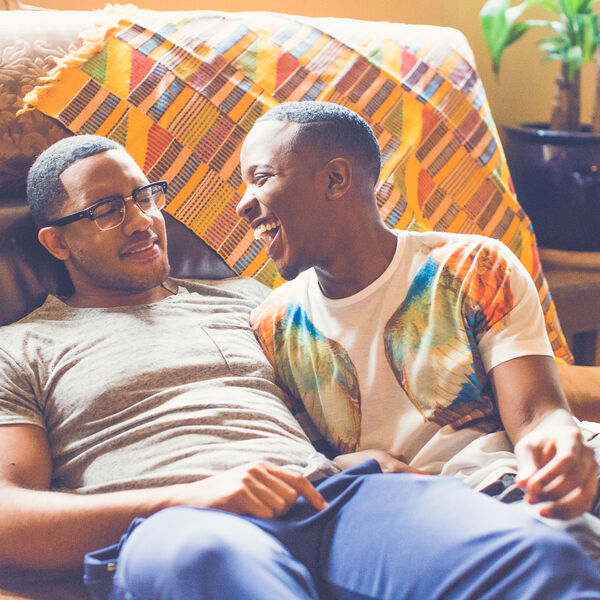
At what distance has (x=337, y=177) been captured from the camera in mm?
1273

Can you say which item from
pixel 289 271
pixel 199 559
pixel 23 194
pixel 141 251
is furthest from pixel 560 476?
pixel 23 194

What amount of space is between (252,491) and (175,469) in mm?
168

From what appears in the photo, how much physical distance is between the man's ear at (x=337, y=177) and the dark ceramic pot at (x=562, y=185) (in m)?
1.16

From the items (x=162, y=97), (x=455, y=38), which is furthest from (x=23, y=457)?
(x=455, y=38)

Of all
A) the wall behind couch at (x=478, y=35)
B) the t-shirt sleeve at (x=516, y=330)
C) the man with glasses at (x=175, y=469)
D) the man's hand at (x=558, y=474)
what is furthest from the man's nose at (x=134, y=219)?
the wall behind couch at (x=478, y=35)

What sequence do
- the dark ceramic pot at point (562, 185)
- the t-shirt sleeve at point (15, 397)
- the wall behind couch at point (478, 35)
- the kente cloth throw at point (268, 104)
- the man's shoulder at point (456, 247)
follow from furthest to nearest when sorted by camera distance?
1. the wall behind couch at point (478, 35)
2. the dark ceramic pot at point (562, 185)
3. the kente cloth throw at point (268, 104)
4. the man's shoulder at point (456, 247)
5. the t-shirt sleeve at point (15, 397)

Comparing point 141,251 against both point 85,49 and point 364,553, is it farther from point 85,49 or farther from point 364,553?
point 364,553

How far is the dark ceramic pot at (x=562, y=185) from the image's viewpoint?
218 centimetres

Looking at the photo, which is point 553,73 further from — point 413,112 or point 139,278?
point 139,278

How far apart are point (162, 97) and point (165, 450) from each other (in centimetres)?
78

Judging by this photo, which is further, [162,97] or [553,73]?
Answer: [553,73]

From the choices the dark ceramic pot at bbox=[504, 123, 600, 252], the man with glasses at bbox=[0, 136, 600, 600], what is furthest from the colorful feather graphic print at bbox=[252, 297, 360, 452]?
the dark ceramic pot at bbox=[504, 123, 600, 252]

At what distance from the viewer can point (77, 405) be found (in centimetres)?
117

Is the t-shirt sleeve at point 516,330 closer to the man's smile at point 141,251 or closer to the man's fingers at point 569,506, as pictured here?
the man's fingers at point 569,506
